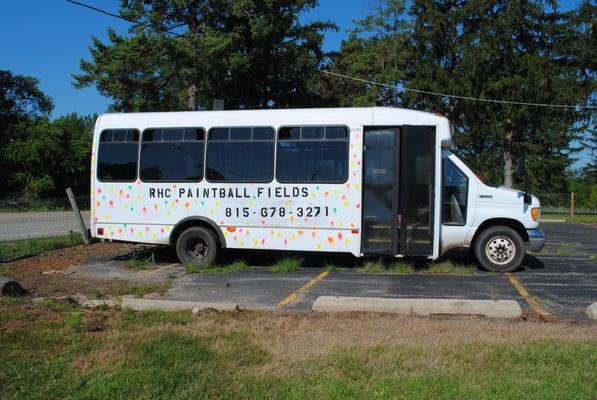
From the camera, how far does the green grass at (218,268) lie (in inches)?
422

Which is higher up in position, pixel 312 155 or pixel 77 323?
pixel 312 155

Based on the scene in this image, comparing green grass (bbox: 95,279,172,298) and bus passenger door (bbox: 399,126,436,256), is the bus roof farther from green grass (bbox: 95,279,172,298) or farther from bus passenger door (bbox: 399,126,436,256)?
green grass (bbox: 95,279,172,298)

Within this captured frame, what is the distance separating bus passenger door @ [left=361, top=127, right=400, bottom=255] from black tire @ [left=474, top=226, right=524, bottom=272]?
1597 mm

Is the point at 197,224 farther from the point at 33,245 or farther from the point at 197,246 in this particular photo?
the point at 33,245

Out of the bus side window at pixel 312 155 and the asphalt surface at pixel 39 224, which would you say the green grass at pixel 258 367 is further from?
the asphalt surface at pixel 39 224

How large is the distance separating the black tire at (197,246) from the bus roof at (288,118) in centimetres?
201

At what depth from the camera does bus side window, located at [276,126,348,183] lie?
1052 centimetres

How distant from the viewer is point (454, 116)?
38.9 m

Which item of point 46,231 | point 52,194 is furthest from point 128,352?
point 52,194

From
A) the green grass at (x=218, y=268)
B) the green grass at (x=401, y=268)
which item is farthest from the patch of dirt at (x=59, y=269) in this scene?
the green grass at (x=401, y=268)

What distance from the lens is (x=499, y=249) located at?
10352mm

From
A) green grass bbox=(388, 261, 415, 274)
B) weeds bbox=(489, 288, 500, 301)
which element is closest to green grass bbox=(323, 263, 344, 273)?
green grass bbox=(388, 261, 415, 274)

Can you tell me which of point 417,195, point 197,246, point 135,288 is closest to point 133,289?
point 135,288

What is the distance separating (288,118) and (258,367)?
6.46m
